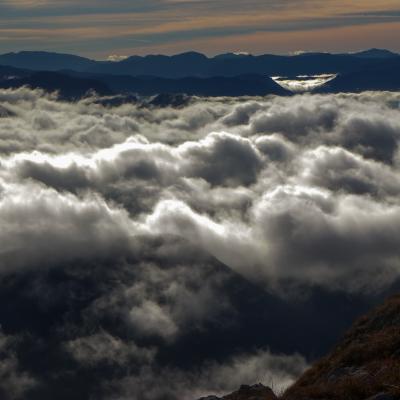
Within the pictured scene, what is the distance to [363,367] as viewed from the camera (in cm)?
3794

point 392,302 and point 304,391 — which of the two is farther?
point 392,302

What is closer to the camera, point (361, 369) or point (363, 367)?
point (361, 369)

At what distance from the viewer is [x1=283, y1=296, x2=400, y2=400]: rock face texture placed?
2984cm

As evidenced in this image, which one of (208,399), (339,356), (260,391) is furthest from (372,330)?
(208,399)

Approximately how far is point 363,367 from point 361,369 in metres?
0.59

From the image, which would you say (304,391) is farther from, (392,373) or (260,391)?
(260,391)

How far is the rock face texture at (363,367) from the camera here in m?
29.8

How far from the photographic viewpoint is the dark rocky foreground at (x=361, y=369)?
2991 cm

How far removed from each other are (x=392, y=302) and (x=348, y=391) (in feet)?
77.0

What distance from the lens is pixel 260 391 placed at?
5150cm

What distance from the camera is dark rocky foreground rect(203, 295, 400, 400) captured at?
98.1ft

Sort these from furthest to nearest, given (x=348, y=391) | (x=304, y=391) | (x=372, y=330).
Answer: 1. (x=372, y=330)
2. (x=304, y=391)
3. (x=348, y=391)

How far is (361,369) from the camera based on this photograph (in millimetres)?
37406

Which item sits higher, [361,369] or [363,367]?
[361,369]
